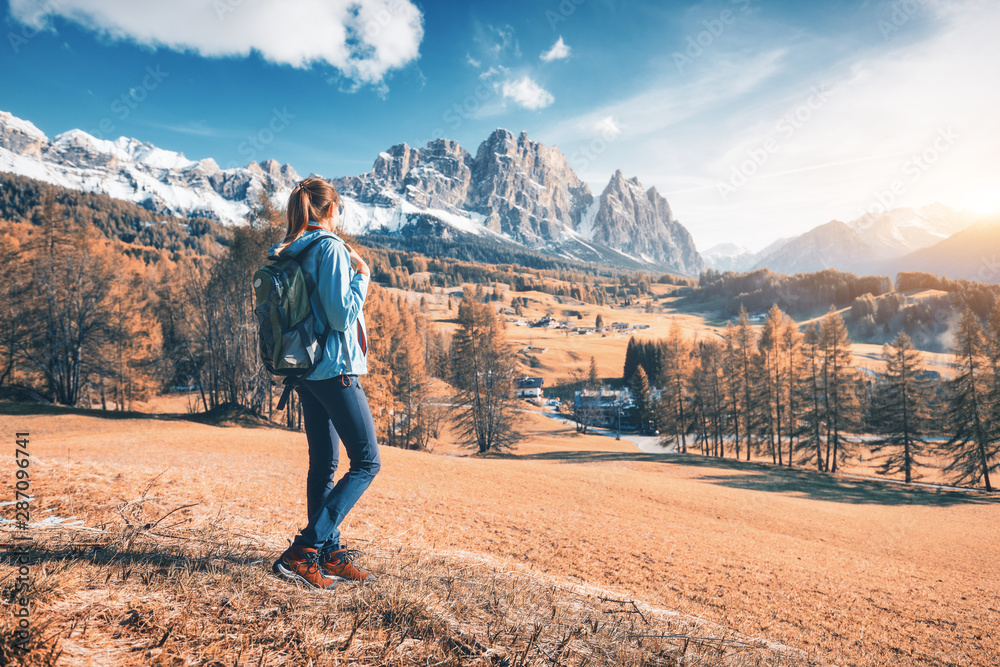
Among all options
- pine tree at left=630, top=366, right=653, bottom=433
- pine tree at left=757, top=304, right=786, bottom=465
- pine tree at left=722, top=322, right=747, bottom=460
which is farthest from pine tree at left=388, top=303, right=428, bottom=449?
pine tree at left=630, top=366, right=653, bottom=433

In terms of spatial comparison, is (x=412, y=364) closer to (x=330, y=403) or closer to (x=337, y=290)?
(x=330, y=403)

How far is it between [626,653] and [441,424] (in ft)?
130

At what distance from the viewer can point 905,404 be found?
2753 centimetres

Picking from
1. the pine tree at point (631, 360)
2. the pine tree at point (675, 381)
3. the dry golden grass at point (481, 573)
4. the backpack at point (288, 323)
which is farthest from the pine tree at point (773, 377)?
the pine tree at point (631, 360)

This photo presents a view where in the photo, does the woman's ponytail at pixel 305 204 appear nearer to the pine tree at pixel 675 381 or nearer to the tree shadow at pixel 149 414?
the tree shadow at pixel 149 414

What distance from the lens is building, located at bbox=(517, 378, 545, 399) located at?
7851cm

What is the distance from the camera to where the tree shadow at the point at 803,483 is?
20891 millimetres

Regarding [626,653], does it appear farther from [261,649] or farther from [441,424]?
[441,424]

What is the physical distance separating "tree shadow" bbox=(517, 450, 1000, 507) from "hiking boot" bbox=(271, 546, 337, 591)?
72.2 feet

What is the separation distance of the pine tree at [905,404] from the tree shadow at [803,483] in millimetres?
3249

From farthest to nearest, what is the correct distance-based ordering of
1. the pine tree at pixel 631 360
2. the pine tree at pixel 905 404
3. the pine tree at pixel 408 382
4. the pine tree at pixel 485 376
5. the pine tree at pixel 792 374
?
the pine tree at pixel 631 360
the pine tree at pixel 792 374
the pine tree at pixel 408 382
the pine tree at pixel 485 376
the pine tree at pixel 905 404

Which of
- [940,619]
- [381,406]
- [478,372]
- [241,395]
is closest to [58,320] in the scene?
[241,395]

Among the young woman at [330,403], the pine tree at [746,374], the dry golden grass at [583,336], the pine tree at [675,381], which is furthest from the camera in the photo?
the dry golden grass at [583,336]

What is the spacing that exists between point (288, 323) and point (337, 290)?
38cm
